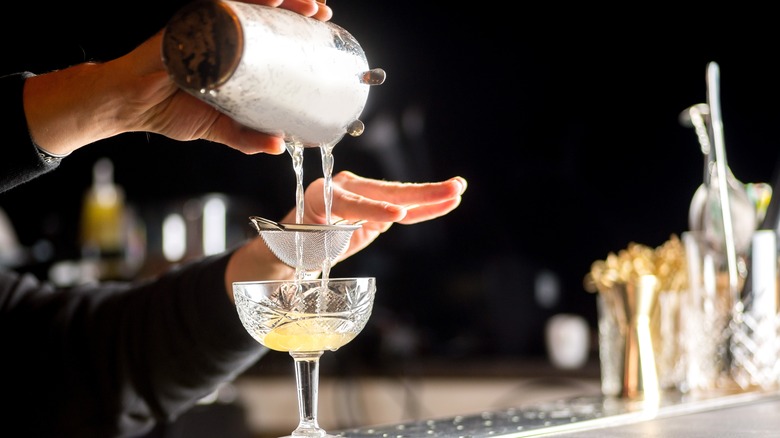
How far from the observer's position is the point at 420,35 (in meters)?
3.21

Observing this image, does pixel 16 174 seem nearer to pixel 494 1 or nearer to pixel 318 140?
pixel 318 140

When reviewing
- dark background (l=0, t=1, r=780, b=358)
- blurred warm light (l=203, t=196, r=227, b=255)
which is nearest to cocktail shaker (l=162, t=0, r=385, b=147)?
dark background (l=0, t=1, r=780, b=358)

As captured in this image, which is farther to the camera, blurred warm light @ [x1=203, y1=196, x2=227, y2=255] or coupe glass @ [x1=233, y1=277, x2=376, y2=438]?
blurred warm light @ [x1=203, y1=196, x2=227, y2=255]

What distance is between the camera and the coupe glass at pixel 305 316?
0.86 meters

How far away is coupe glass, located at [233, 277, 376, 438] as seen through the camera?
0.86m

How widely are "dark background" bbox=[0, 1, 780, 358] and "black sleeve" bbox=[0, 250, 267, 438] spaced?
140cm

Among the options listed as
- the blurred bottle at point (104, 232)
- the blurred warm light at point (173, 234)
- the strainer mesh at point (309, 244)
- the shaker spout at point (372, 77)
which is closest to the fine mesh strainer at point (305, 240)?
the strainer mesh at point (309, 244)

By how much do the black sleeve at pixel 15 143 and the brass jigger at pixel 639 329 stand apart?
876mm

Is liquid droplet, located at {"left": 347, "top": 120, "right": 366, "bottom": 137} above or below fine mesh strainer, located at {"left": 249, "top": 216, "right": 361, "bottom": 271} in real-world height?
above

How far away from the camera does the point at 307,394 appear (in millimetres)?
869

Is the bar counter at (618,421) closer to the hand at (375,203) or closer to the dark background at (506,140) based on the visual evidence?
the hand at (375,203)

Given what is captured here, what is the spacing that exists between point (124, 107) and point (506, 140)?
2476mm

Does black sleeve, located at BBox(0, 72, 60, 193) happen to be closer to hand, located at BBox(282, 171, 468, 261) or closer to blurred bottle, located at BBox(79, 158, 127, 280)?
hand, located at BBox(282, 171, 468, 261)

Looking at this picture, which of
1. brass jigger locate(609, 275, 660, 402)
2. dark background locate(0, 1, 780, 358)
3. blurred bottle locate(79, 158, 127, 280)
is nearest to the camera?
brass jigger locate(609, 275, 660, 402)
